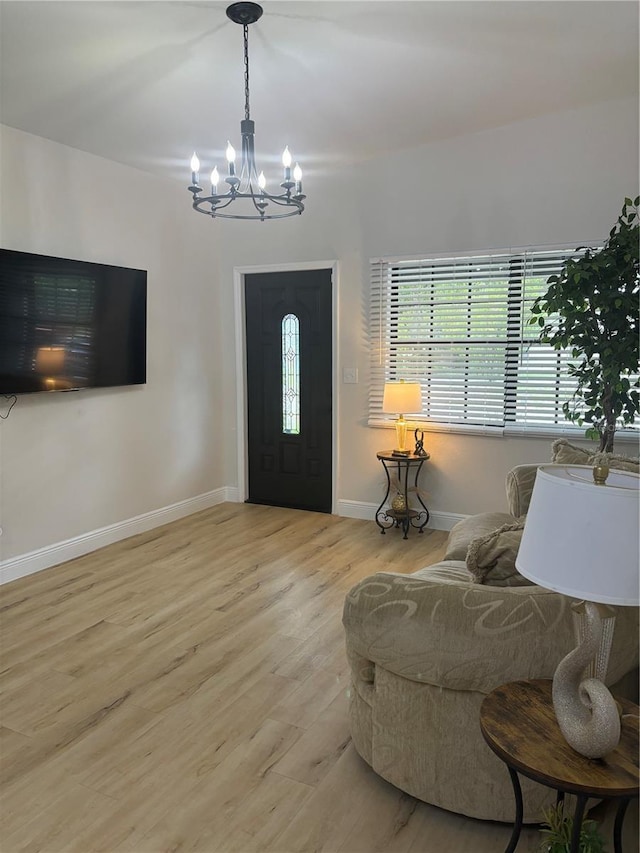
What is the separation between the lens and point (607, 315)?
3531mm

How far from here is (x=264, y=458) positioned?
5.87 metres

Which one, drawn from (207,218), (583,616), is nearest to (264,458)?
(207,218)

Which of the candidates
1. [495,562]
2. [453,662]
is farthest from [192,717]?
[495,562]

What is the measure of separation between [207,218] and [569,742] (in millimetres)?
5103

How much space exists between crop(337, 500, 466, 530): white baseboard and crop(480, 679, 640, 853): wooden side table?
336 centimetres

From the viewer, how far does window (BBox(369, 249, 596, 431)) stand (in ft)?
14.8

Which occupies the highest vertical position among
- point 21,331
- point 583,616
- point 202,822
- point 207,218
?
point 207,218

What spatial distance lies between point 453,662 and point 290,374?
13.2 ft

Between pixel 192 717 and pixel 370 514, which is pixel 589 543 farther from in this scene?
pixel 370 514

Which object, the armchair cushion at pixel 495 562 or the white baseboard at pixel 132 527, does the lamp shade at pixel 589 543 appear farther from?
the white baseboard at pixel 132 527

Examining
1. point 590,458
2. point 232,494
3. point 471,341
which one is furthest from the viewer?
point 232,494

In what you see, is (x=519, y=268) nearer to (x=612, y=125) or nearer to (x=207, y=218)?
(x=612, y=125)

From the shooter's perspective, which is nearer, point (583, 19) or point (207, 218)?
point (583, 19)

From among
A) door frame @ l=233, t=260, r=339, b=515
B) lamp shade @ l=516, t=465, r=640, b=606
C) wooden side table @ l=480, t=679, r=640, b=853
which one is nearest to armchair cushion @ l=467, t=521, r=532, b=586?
wooden side table @ l=480, t=679, r=640, b=853
